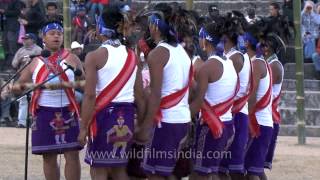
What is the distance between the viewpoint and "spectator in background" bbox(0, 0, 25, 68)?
24094 millimetres

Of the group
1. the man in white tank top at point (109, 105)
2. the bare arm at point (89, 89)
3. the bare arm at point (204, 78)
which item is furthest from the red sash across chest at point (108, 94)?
the bare arm at point (204, 78)

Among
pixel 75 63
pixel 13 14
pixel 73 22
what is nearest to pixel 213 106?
pixel 75 63

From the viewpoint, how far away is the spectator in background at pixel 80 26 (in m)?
23.3

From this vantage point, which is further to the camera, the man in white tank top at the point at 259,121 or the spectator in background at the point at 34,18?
the spectator in background at the point at 34,18

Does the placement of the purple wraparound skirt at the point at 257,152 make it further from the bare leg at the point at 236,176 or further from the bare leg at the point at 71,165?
the bare leg at the point at 71,165

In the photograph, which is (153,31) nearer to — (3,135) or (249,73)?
(249,73)

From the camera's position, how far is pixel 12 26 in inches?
953

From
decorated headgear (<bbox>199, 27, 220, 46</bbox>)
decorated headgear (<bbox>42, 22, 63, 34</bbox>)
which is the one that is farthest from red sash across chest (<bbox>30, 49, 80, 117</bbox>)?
decorated headgear (<bbox>199, 27, 220, 46</bbox>)

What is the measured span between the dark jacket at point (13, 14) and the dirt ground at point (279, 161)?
504 cm

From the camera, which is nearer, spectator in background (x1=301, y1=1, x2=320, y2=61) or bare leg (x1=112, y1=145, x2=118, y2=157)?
bare leg (x1=112, y1=145, x2=118, y2=157)

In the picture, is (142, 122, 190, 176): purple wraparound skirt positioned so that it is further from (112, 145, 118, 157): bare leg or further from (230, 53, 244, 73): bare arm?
(230, 53, 244, 73): bare arm

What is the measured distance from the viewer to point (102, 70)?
34.4 feet

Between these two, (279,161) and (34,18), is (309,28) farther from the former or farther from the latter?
(279,161)

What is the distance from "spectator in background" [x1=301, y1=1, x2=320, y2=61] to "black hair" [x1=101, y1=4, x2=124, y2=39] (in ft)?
41.6
